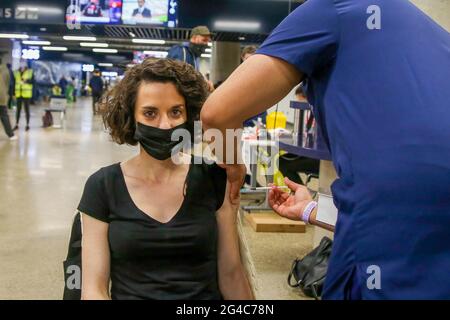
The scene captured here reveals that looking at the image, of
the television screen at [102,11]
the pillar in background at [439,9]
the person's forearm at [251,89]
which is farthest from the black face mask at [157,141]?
the television screen at [102,11]

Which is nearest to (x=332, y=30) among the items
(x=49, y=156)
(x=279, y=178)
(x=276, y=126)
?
(x=279, y=178)

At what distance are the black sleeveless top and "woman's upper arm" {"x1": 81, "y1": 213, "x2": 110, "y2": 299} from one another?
0.06 feet

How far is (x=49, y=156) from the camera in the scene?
7668 mm

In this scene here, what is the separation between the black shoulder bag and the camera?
286cm

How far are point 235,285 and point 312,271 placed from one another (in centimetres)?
158

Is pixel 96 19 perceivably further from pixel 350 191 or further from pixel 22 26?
pixel 350 191

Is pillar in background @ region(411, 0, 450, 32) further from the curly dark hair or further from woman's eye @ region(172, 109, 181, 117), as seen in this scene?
woman's eye @ region(172, 109, 181, 117)

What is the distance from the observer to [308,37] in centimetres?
84

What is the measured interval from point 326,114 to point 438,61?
0.69 feet

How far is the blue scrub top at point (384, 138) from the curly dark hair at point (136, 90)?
73 centimetres

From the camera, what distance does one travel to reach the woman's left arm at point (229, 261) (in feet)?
4.81

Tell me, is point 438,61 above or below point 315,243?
above

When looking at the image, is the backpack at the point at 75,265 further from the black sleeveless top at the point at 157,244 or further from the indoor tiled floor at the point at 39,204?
the indoor tiled floor at the point at 39,204

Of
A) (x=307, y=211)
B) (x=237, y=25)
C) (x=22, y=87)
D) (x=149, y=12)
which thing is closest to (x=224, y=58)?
(x=237, y=25)
